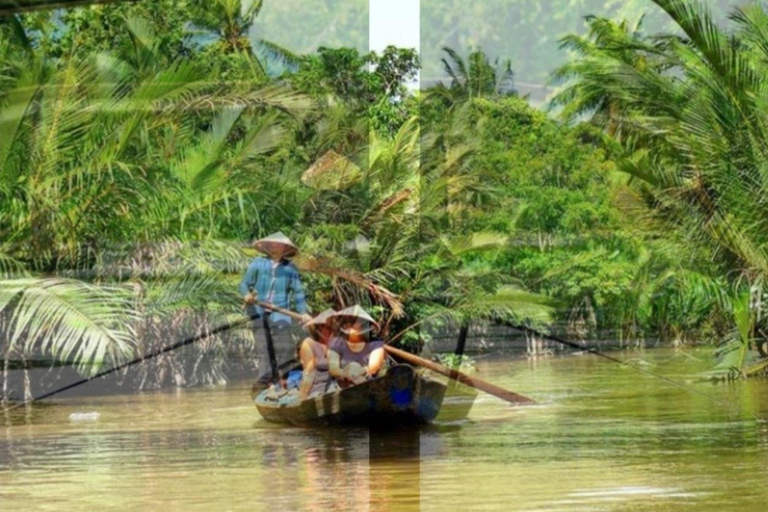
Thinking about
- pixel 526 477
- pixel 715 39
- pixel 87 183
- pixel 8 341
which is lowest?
pixel 526 477

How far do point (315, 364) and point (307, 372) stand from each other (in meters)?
0.05

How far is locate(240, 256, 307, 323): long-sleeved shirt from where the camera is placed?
3906 mm

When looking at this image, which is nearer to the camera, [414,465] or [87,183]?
[414,465]

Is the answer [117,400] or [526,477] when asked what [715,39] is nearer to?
[526,477]

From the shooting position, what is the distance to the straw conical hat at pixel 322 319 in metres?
3.80

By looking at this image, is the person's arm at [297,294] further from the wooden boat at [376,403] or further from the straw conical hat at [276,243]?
the wooden boat at [376,403]

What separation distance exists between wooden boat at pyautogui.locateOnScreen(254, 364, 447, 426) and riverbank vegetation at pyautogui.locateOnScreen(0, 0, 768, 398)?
62 cm

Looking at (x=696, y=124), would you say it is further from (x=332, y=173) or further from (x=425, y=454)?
(x=425, y=454)

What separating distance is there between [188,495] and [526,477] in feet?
2.75

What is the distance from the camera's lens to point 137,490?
3.38m

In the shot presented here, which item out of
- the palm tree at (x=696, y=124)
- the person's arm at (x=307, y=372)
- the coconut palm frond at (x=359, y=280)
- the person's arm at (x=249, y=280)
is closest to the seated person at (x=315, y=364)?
the person's arm at (x=307, y=372)

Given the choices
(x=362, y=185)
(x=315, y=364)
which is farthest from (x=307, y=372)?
(x=362, y=185)

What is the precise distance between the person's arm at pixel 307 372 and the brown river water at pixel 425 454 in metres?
0.18

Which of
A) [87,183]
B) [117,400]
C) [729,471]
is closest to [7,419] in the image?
[117,400]
